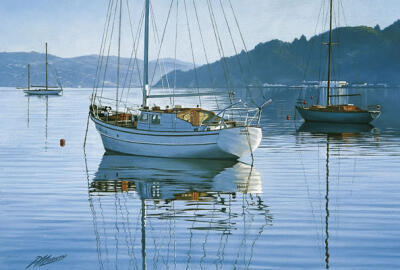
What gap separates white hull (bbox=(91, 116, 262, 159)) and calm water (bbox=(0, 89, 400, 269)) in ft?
2.45

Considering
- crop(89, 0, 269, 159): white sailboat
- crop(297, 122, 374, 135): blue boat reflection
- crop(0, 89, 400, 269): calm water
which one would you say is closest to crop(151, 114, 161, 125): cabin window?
crop(89, 0, 269, 159): white sailboat

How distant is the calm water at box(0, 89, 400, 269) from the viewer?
14.8m

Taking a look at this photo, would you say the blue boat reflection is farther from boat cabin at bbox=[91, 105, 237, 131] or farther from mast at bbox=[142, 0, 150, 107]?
boat cabin at bbox=[91, 105, 237, 131]

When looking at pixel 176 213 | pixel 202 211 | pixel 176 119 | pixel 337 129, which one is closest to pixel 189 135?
pixel 176 119

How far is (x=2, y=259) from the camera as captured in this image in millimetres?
14586

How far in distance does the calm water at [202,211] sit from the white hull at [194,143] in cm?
75

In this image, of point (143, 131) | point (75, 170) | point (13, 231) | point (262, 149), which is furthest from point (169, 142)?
point (13, 231)

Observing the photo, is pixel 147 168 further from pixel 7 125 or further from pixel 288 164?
pixel 7 125

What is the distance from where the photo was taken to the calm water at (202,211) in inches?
583

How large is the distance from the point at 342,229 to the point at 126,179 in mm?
12981

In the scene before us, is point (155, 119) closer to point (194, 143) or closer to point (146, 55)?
point (194, 143)
